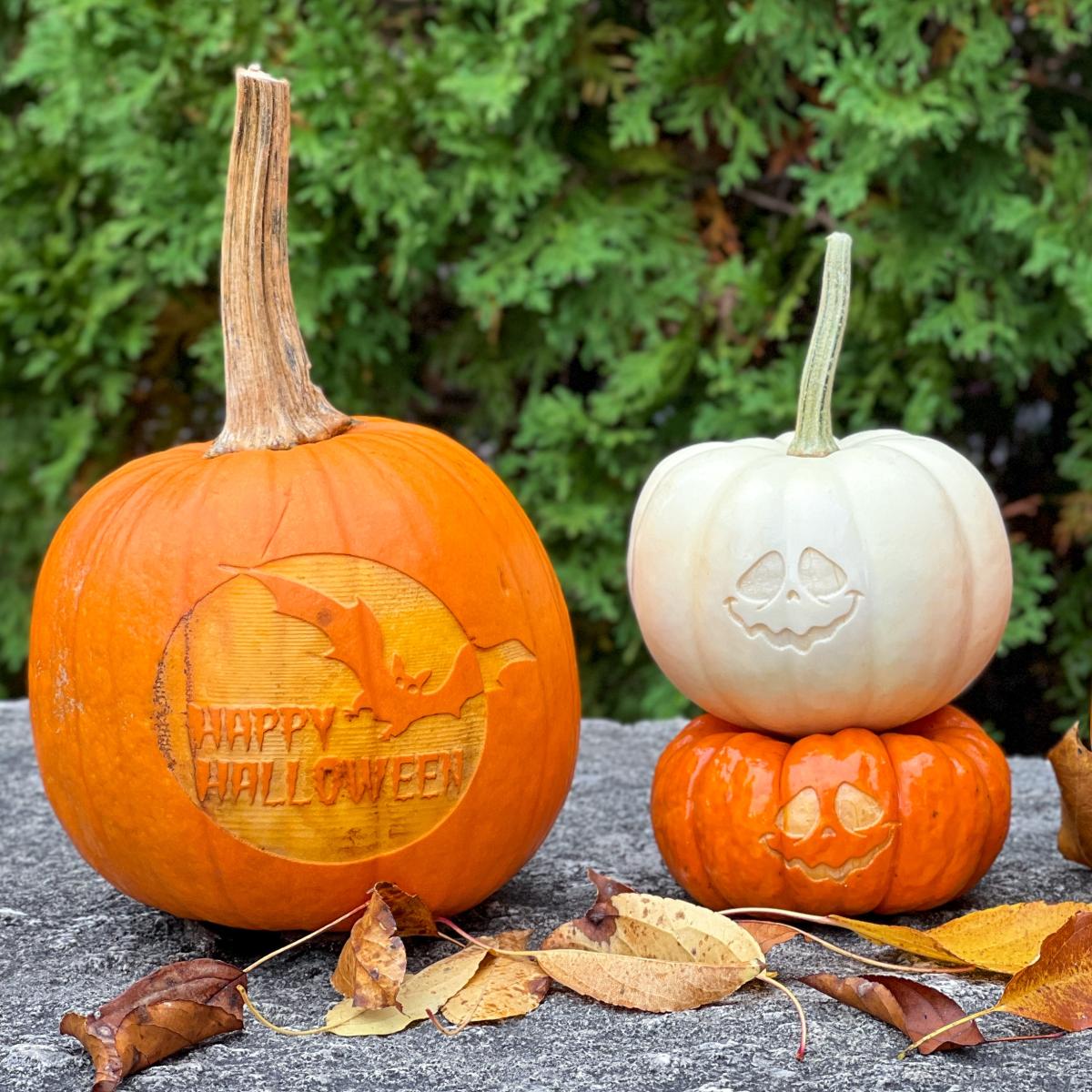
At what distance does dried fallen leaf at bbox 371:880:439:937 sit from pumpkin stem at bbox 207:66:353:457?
1.84 ft

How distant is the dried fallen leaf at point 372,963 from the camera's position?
1.56m

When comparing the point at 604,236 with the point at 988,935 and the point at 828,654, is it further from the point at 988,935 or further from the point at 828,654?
the point at 988,935

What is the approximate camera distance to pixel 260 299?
73.6 inches

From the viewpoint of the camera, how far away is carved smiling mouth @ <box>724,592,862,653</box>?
5.86 feet

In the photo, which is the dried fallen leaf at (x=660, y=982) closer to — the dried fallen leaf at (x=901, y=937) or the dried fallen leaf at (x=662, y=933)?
the dried fallen leaf at (x=662, y=933)

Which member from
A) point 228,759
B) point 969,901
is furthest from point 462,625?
point 969,901

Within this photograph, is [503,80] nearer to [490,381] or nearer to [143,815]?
[490,381]

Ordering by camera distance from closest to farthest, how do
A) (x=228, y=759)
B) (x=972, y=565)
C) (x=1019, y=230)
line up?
A: (x=228, y=759), (x=972, y=565), (x=1019, y=230)

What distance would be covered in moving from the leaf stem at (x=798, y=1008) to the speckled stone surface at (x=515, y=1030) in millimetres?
12

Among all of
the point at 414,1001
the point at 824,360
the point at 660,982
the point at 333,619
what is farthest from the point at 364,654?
the point at 824,360

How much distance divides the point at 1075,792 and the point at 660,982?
71 cm

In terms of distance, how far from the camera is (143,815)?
5.66 ft

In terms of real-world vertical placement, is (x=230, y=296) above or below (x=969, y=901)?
above

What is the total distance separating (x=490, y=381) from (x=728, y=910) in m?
2.08
